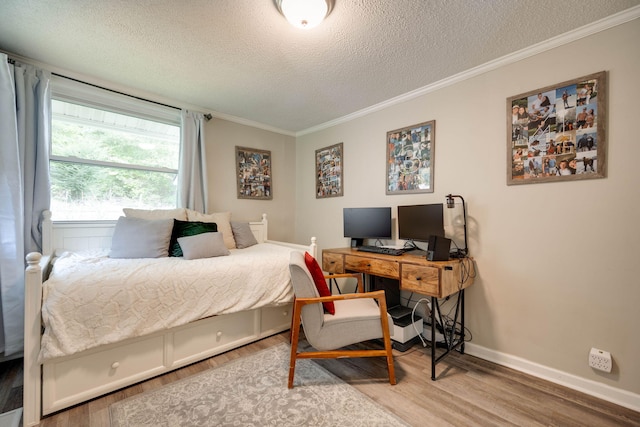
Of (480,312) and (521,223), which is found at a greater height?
(521,223)

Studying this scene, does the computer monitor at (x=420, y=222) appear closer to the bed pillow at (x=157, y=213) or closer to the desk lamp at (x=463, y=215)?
the desk lamp at (x=463, y=215)

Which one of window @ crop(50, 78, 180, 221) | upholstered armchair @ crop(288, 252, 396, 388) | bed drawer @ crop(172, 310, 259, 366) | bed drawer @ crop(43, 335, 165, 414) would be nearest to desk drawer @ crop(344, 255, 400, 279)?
upholstered armchair @ crop(288, 252, 396, 388)

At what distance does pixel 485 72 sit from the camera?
7.24ft

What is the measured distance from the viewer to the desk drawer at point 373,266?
2.14 meters

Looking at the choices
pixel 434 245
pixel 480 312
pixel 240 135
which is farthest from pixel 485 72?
pixel 240 135

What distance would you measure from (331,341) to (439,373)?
886 millimetres

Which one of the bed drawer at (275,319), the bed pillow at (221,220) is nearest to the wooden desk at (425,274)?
the bed drawer at (275,319)

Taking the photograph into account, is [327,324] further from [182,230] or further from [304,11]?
[304,11]

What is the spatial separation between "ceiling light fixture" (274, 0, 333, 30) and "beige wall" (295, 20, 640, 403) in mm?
1440

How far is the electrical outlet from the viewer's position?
1.66m

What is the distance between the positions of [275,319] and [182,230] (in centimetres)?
123

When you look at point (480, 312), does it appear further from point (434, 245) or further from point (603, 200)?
point (603, 200)

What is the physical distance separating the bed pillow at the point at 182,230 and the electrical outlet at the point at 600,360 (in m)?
3.08

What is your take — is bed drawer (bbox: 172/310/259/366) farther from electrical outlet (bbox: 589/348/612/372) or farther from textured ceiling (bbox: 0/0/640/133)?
electrical outlet (bbox: 589/348/612/372)
